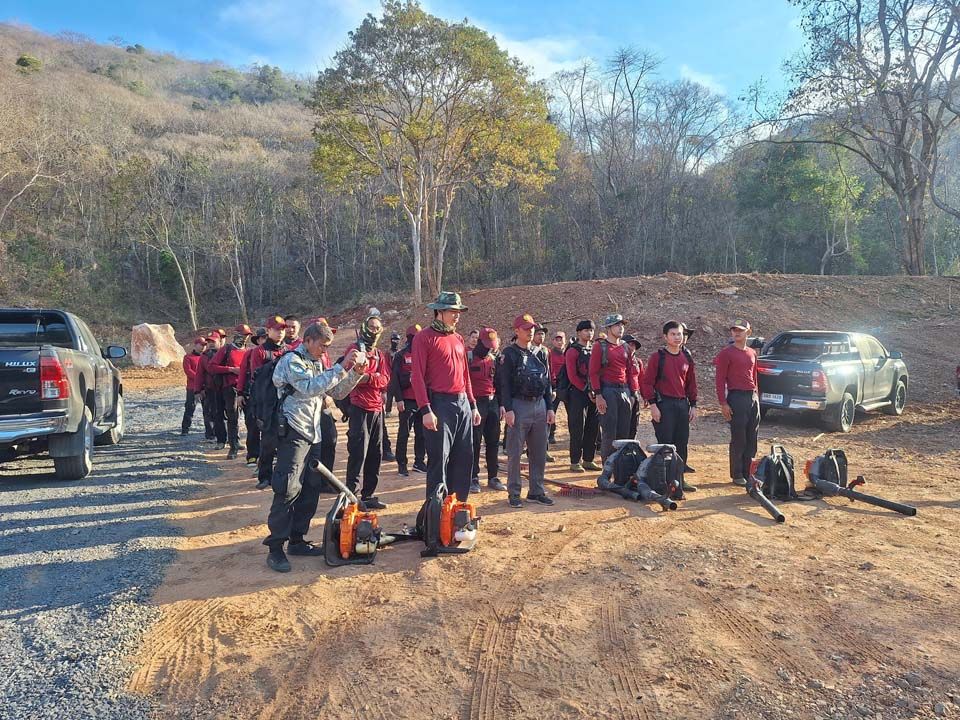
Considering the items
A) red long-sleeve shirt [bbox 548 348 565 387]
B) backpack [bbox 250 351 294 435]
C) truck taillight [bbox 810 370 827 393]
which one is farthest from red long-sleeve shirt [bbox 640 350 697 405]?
truck taillight [bbox 810 370 827 393]

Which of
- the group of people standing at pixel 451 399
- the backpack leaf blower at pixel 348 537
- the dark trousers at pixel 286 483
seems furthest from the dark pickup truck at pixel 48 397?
the backpack leaf blower at pixel 348 537

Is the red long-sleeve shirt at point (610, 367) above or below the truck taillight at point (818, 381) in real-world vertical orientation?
above

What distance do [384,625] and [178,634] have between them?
1175 mm

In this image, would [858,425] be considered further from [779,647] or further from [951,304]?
[951,304]

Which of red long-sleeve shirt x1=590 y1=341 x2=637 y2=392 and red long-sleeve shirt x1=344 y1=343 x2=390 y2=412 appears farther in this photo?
red long-sleeve shirt x1=590 y1=341 x2=637 y2=392

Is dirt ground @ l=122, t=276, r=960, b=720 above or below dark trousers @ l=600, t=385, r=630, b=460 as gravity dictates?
below

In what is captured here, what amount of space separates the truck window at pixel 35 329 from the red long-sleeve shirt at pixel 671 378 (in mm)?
7325

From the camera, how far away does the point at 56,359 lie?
6199mm

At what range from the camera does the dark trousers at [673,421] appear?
674 centimetres

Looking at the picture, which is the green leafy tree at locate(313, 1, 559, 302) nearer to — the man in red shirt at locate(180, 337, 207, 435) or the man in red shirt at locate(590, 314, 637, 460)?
the man in red shirt at locate(180, 337, 207, 435)

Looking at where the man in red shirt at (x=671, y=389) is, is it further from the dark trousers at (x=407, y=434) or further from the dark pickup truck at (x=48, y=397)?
the dark pickup truck at (x=48, y=397)

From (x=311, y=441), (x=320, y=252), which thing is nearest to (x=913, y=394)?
(x=311, y=441)

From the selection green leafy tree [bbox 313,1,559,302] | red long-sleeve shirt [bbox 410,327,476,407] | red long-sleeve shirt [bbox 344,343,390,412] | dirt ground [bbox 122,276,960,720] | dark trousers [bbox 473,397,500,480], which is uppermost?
green leafy tree [bbox 313,1,559,302]

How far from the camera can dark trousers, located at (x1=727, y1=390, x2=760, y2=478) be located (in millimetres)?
6637
